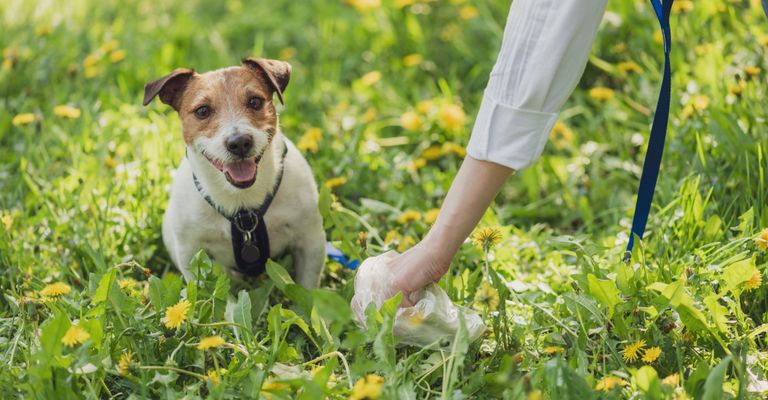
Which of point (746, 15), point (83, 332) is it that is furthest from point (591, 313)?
point (746, 15)

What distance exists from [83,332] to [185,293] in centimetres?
43

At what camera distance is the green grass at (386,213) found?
2.13 metres

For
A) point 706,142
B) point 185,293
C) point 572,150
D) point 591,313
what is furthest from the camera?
point 572,150

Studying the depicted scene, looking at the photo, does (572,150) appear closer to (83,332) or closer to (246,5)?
(83,332)

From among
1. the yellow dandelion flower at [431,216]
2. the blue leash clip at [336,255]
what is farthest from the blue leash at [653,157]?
the blue leash clip at [336,255]

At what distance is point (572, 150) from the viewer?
3742mm

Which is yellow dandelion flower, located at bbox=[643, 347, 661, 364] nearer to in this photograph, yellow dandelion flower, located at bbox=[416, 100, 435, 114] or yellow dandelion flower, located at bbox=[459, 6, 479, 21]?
yellow dandelion flower, located at bbox=[416, 100, 435, 114]

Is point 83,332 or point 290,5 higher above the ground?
point 83,332

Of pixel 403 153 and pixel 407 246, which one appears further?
pixel 403 153

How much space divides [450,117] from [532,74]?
181 cm

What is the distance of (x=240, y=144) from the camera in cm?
257

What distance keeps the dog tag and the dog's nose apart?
0.34m

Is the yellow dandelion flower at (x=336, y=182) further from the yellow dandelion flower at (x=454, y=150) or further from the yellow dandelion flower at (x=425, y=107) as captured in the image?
the yellow dandelion flower at (x=425, y=107)

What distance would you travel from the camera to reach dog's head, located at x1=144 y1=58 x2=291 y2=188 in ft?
8.51
